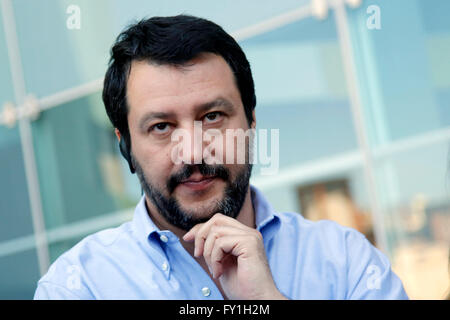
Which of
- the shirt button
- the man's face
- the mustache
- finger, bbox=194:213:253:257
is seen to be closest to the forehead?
the man's face

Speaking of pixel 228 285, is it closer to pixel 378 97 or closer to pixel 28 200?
pixel 378 97

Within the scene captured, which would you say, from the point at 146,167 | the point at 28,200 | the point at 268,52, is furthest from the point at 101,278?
the point at 28,200

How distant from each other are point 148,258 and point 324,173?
2.05 meters

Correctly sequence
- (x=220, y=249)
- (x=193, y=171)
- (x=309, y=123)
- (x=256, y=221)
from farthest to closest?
(x=309, y=123)
(x=256, y=221)
(x=193, y=171)
(x=220, y=249)

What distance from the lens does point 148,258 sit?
1.10 m

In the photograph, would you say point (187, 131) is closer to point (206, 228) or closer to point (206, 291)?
point (206, 228)

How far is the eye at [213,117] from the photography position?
1.07 meters

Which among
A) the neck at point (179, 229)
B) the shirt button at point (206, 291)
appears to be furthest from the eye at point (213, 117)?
the shirt button at point (206, 291)

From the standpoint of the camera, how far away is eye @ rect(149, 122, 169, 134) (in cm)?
107

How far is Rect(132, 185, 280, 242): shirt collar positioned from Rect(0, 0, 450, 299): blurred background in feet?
3.98

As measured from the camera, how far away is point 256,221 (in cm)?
122

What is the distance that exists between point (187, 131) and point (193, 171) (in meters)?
0.07

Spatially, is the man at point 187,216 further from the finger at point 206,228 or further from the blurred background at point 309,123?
the blurred background at point 309,123

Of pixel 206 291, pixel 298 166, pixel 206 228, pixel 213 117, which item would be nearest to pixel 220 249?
pixel 206 228
